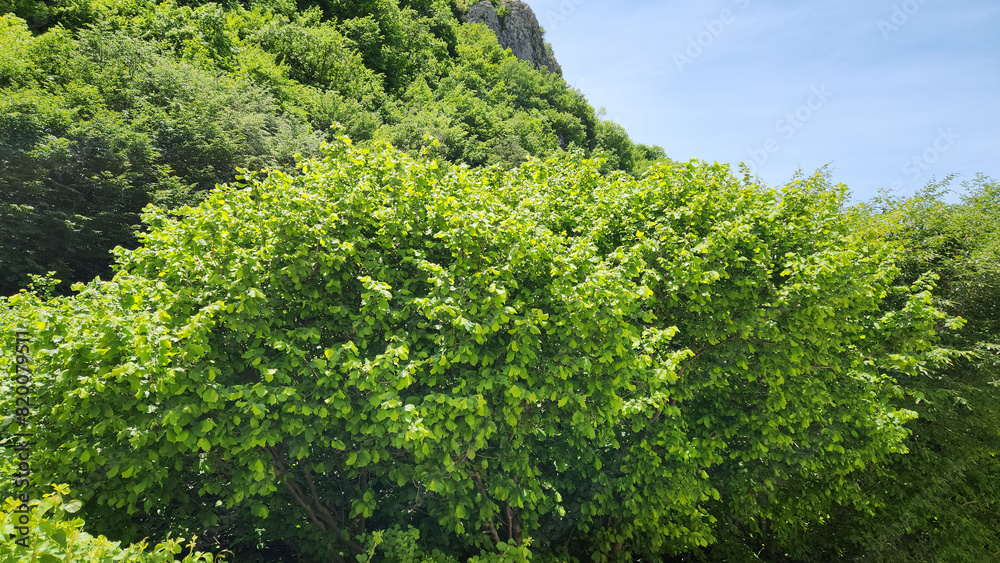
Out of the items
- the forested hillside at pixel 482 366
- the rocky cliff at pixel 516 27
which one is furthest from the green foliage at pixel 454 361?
the rocky cliff at pixel 516 27

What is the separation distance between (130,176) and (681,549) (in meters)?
18.4

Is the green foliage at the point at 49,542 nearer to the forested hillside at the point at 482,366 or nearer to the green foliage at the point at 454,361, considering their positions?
the forested hillside at the point at 482,366

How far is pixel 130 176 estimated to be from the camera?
1519cm

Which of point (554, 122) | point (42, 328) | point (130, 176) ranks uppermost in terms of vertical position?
point (554, 122)

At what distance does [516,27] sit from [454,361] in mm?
71881

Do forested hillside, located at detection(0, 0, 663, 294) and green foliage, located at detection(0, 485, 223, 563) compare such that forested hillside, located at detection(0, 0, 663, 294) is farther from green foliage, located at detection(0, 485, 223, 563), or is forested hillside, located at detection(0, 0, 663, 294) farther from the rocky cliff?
the rocky cliff

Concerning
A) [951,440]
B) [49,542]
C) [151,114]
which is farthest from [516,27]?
[49,542]

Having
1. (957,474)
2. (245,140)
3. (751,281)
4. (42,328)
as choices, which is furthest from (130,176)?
(957,474)

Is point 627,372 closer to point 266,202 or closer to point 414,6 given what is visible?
point 266,202

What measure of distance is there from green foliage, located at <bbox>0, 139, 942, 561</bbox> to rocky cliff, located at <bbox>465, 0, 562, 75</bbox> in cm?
6092

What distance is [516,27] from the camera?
6750 cm

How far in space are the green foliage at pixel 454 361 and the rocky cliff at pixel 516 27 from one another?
6092cm

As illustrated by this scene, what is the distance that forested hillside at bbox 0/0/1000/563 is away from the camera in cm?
537

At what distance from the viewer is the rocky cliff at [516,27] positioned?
205 feet
